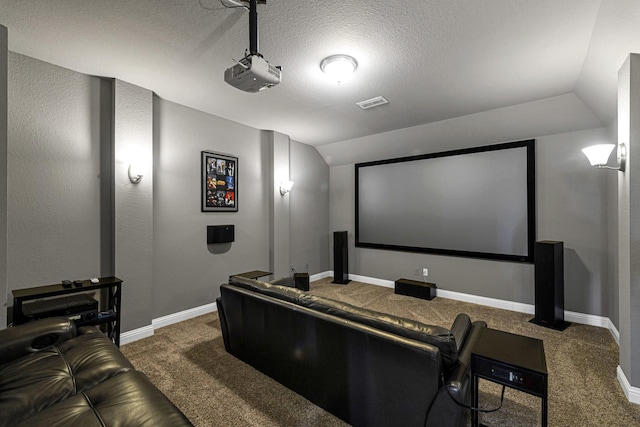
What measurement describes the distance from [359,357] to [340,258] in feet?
12.9

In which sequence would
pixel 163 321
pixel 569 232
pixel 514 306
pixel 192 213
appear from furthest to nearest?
pixel 514 306
pixel 192 213
pixel 569 232
pixel 163 321

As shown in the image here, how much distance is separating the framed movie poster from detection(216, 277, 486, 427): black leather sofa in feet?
6.37

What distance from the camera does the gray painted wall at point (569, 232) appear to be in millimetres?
3461

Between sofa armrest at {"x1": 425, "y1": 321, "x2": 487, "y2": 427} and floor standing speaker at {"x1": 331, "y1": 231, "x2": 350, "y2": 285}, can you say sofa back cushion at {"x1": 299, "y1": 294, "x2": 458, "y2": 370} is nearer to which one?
sofa armrest at {"x1": 425, "y1": 321, "x2": 487, "y2": 427}

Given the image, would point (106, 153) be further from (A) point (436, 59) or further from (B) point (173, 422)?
(A) point (436, 59)

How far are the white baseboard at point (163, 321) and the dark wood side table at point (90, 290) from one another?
20 cm

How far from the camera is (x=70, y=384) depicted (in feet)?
4.63

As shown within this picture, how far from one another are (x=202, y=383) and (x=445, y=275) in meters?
3.78

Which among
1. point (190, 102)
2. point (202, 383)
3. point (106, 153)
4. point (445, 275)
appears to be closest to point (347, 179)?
point (445, 275)

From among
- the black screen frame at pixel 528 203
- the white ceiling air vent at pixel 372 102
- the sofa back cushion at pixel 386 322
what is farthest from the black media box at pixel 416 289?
the sofa back cushion at pixel 386 322

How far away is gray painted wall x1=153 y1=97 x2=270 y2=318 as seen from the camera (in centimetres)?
350

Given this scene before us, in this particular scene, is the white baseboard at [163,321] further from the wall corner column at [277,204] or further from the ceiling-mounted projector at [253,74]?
the ceiling-mounted projector at [253,74]

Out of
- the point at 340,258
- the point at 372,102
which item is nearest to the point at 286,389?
the point at 372,102

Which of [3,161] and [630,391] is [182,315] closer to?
[3,161]
